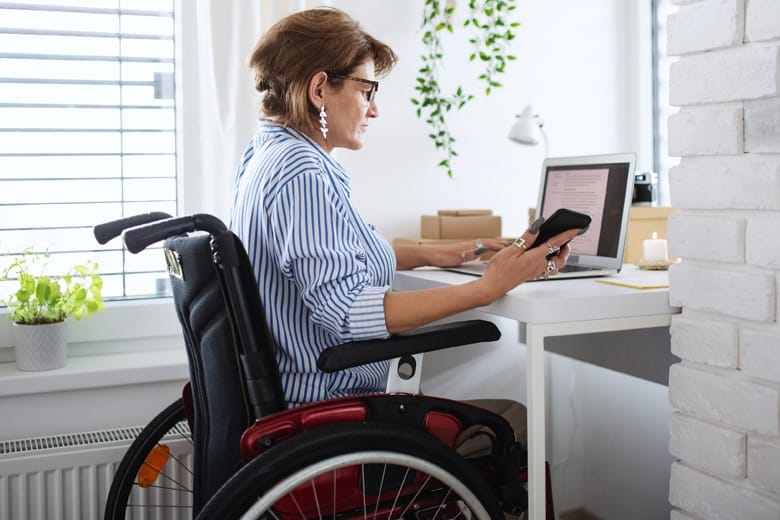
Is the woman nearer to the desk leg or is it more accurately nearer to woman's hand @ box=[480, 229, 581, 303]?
woman's hand @ box=[480, 229, 581, 303]

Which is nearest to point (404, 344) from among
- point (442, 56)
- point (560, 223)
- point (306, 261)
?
point (306, 261)

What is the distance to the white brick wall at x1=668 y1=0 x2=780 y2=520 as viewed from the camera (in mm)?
1246

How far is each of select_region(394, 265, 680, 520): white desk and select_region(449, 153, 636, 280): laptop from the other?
0.70 feet

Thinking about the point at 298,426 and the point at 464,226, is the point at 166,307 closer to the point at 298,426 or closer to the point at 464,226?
the point at 464,226

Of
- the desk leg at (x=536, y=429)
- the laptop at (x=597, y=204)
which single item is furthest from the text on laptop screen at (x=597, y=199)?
the desk leg at (x=536, y=429)

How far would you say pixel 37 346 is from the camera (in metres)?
1.88

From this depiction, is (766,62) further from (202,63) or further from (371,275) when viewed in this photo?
(202,63)

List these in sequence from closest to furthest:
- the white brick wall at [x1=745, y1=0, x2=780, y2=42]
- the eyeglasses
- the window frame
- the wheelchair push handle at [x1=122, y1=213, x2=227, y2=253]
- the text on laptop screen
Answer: the wheelchair push handle at [x1=122, y1=213, x2=227, y2=253]
the white brick wall at [x1=745, y1=0, x2=780, y2=42]
the eyeglasses
the text on laptop screen
the window frame

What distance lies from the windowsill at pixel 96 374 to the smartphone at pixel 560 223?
0.94 m

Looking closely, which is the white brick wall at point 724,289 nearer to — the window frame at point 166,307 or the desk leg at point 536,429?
the desk leg at point 536,429

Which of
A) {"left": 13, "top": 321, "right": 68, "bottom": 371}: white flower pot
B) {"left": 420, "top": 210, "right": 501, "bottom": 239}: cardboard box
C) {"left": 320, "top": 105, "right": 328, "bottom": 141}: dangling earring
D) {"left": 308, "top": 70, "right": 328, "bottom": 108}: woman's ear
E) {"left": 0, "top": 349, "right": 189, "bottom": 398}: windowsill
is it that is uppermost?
{"left": 308, "top": 70, "right": 328, "bottom": 108}: woman's ear

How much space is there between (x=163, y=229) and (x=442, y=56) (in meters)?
1.43

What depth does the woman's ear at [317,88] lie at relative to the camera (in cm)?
152

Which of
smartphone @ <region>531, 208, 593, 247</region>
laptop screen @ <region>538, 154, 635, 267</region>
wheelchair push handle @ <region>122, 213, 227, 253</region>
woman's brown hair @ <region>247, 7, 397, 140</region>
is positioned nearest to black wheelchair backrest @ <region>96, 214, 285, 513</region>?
wheelchair push handle @ <region>122, 213, 227, 253</region>
